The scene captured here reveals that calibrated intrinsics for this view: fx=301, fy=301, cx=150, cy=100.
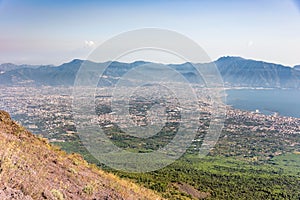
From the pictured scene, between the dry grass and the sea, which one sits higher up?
the dry grass

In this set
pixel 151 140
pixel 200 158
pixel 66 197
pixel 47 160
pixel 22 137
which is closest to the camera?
pixel 66 197

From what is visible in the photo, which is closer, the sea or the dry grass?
the dry grass

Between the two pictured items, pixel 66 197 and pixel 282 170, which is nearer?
pixel 66 197

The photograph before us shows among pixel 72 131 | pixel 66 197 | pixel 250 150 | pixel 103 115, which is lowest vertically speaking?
pixel 250 150

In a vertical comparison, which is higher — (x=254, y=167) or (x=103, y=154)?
(x=103, y=154)

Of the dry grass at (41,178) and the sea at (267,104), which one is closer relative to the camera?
the dry grass at (41,178)

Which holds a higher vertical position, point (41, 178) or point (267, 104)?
point (41, 178)

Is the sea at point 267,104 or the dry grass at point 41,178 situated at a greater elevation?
the dry grass at point 41,178

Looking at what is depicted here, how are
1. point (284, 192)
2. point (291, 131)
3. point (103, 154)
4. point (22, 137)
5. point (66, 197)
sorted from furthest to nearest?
point (291, 131)
point (103, 154)
point (284, 192)
point (22, 137)
point (66, 197)

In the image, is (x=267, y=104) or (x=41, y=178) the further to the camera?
(x=267, y=104)

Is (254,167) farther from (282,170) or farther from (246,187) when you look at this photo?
(246,187)

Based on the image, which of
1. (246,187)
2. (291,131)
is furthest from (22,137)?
(291,131)
